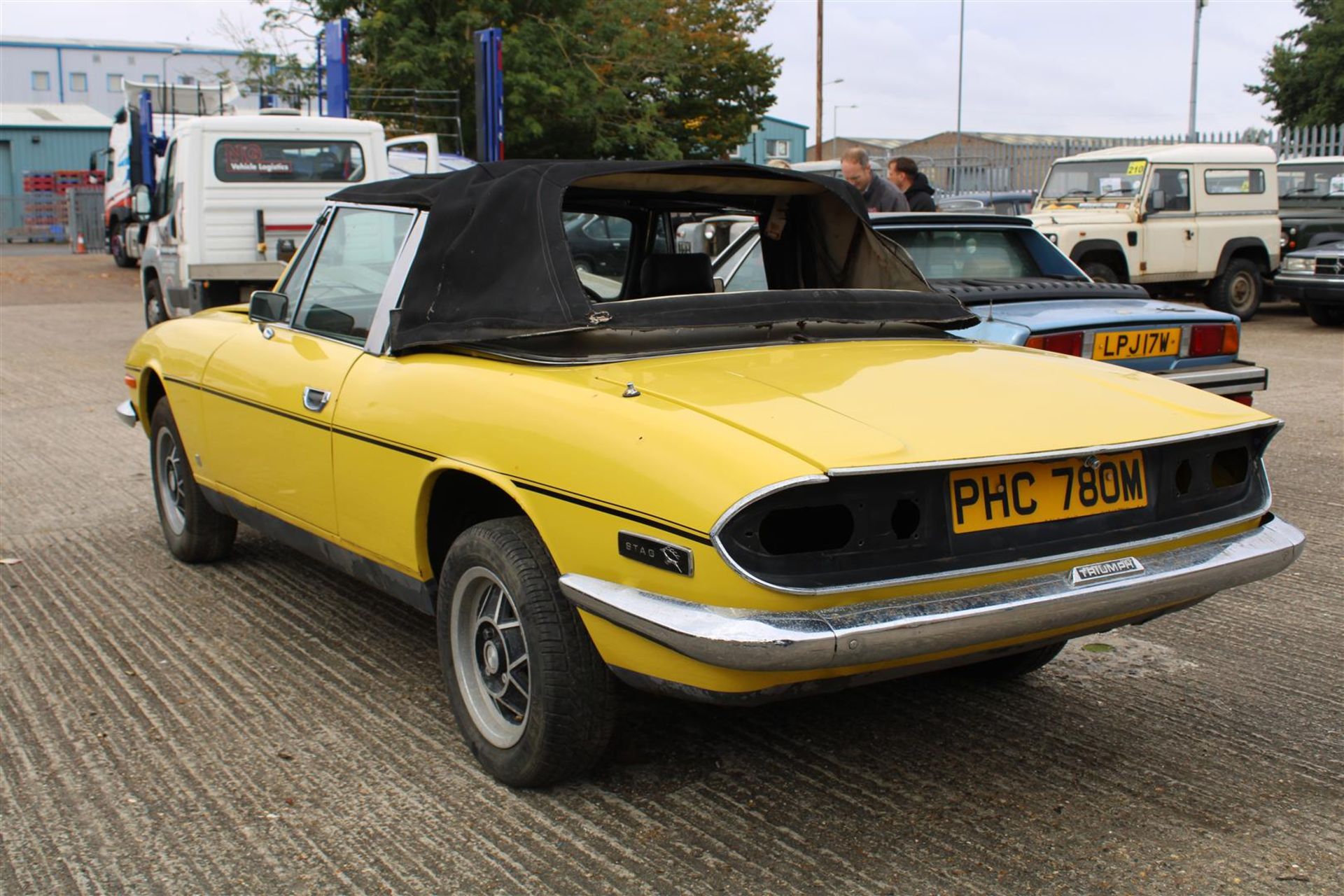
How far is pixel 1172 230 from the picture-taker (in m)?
14.6

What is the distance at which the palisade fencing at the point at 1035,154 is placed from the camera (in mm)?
23141

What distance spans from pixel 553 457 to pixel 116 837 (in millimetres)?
1343

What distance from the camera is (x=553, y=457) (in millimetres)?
2943

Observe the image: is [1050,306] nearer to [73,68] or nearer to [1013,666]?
[1013,666]

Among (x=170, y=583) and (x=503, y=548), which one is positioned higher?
(x=503, y=548)

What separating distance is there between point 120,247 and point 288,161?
17447 mm

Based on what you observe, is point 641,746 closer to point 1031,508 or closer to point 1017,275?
point 1031,508

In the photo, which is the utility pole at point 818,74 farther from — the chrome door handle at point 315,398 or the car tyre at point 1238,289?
the chrome door handle at point 315,398

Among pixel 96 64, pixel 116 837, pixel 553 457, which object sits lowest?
pixel 116 837

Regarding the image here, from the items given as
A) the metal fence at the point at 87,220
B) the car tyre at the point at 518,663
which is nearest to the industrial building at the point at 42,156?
the metal fence at the point at 87,220

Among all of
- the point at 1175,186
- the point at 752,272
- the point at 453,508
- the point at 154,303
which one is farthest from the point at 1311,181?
the point at 453,508

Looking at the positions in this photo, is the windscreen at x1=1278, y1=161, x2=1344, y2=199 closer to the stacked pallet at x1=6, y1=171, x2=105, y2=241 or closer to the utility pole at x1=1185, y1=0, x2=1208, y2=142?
the utility pole at x1=1185, y1=0, x2=1208, y2=142

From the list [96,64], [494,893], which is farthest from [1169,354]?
[96,64]

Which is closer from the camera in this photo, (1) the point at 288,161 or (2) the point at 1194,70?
(1) the point at 288,161
